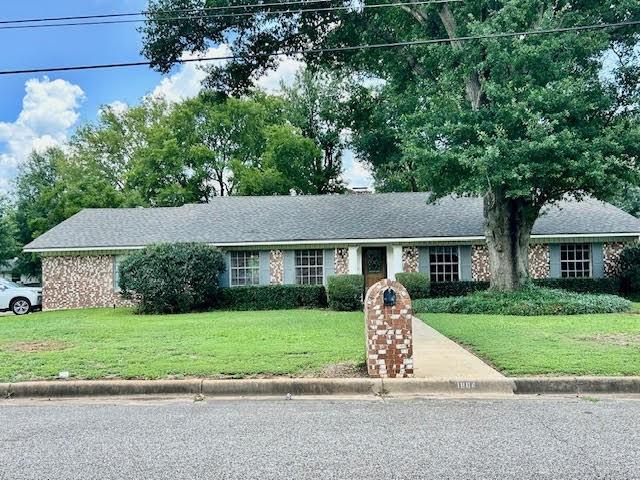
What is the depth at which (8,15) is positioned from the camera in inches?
478

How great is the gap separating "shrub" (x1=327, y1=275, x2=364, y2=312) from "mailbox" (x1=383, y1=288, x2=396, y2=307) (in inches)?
395

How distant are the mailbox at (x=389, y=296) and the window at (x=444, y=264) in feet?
44.2

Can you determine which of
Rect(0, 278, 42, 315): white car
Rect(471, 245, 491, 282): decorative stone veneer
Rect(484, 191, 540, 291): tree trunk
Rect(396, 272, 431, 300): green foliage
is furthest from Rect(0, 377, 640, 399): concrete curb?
Rect(0, 278, 42, 315): white car

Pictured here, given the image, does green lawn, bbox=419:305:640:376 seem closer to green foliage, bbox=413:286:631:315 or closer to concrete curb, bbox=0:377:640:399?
concrete curb, bbox=0:377:640:399

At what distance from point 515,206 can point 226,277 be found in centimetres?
1051

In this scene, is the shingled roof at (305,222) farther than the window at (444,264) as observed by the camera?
No

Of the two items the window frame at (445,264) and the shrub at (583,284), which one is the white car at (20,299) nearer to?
the window frame at (445,264)

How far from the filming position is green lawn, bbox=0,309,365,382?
Result: 24.3 feet

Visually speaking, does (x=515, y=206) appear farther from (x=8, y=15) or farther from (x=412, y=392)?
(x=8, y=15)

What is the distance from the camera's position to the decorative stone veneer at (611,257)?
19781 mm

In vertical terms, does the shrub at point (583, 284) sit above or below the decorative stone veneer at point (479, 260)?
below

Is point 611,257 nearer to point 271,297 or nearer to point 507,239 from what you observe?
point 507,239

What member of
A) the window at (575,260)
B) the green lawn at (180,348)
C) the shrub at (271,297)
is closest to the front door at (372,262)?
the shrub at (271,297)

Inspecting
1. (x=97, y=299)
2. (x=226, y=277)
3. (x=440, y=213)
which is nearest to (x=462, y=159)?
(x=440, y=213)
